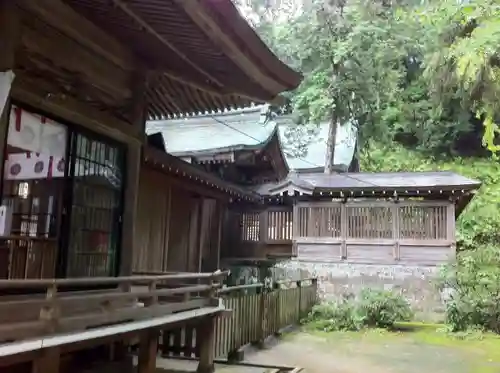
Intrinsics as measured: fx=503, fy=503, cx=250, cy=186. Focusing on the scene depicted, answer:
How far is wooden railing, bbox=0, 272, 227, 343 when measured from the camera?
4035 millimetres

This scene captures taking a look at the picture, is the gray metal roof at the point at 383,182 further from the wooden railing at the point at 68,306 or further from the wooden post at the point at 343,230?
the wooden railing at the point at 68,306

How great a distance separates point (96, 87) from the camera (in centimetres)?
627

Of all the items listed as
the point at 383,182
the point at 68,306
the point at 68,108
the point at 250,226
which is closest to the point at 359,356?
the point at 68,306

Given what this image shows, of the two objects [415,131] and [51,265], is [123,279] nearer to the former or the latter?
[51,265]

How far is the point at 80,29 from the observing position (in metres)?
5.34

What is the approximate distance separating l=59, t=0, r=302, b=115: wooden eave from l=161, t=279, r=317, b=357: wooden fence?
131 inches

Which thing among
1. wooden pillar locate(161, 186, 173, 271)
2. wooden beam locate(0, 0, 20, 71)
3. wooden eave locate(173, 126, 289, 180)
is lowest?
wooden pillar locate(161, 186, 173, 271)

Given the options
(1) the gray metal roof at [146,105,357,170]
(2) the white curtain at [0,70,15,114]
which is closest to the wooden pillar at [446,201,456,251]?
(1) the gray metal roof at [146,105,357,170]

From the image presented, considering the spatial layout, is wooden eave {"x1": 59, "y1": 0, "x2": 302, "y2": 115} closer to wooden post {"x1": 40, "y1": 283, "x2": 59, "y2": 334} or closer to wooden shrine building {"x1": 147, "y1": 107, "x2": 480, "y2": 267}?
wooden post {"x1": 40, "y1": 283, "x2": 59, "y2": 334}

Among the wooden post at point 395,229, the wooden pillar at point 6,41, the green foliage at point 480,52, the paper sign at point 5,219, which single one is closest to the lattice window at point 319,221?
the wooden post at point 395,229

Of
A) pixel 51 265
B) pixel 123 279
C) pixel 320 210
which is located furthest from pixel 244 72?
pixel 320 210

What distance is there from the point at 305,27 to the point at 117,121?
58.9 feet

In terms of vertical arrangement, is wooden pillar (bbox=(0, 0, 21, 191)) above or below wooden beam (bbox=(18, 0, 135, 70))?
below

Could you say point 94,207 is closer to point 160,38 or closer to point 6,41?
point 160,38
